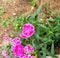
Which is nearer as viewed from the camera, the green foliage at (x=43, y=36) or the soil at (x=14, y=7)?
the green foliage at (x=43, y=36)

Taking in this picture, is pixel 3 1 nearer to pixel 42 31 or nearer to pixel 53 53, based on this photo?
pixel 42 31

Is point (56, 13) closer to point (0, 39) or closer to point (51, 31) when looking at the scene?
point (51, 31)

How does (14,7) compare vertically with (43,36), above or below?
above

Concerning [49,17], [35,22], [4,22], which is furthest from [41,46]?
[4,22]

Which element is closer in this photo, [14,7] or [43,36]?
[43,36]

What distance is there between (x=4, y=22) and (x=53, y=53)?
1014 millimetres

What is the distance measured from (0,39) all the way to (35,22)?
0.69 metres

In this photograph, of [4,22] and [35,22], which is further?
[4,22]

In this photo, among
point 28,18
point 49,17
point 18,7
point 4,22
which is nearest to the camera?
point 28,18

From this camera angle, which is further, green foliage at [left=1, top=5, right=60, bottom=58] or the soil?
the soil

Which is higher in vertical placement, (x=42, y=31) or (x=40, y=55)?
(x=42, y=31)

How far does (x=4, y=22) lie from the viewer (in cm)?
360

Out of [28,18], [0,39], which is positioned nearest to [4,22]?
[0,39]

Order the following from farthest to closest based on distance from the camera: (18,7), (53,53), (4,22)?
(18,7) → (4,22) → (53,53)
